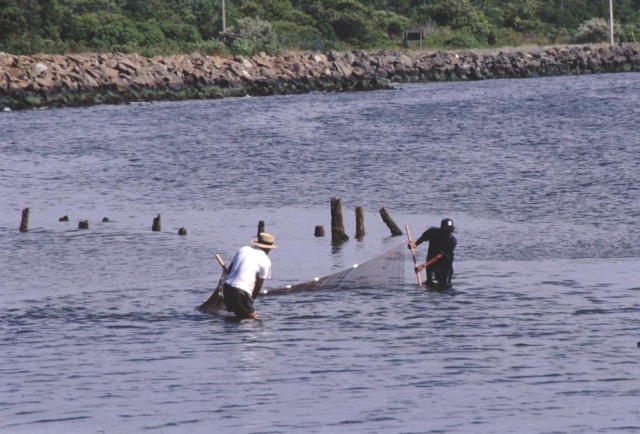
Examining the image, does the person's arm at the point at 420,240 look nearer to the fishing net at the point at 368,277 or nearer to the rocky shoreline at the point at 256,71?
the fishing net at the point at 368,277

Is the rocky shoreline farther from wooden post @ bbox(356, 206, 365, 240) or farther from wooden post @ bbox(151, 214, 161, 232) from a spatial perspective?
wooden post @ bbox(356, 206, 365, 240)

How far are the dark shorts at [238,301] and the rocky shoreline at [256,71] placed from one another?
5970cm

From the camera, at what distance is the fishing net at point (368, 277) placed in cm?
2852

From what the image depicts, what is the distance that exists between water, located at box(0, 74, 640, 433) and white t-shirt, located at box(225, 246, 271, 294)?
1.16 m

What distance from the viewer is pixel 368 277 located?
29.0 metres

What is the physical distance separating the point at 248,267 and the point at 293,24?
333 ft

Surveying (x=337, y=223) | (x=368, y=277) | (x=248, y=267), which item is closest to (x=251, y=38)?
(x=337, y=223)

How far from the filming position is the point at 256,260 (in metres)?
23.6

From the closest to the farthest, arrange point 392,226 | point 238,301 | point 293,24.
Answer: point 238,301 < point 392,226 < point 293,24

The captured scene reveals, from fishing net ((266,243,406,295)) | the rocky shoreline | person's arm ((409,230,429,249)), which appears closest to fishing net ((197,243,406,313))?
fishing net ((266,243,406,295))

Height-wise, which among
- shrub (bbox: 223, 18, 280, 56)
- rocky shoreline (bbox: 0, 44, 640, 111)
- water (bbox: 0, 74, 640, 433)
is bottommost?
water (bbox: 0, 74, 640, 433)

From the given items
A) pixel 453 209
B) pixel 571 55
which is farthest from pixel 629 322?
pixel 571 55

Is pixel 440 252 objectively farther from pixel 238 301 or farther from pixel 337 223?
pixel 337 223

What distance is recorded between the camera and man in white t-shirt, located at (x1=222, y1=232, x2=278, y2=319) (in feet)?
77.2
